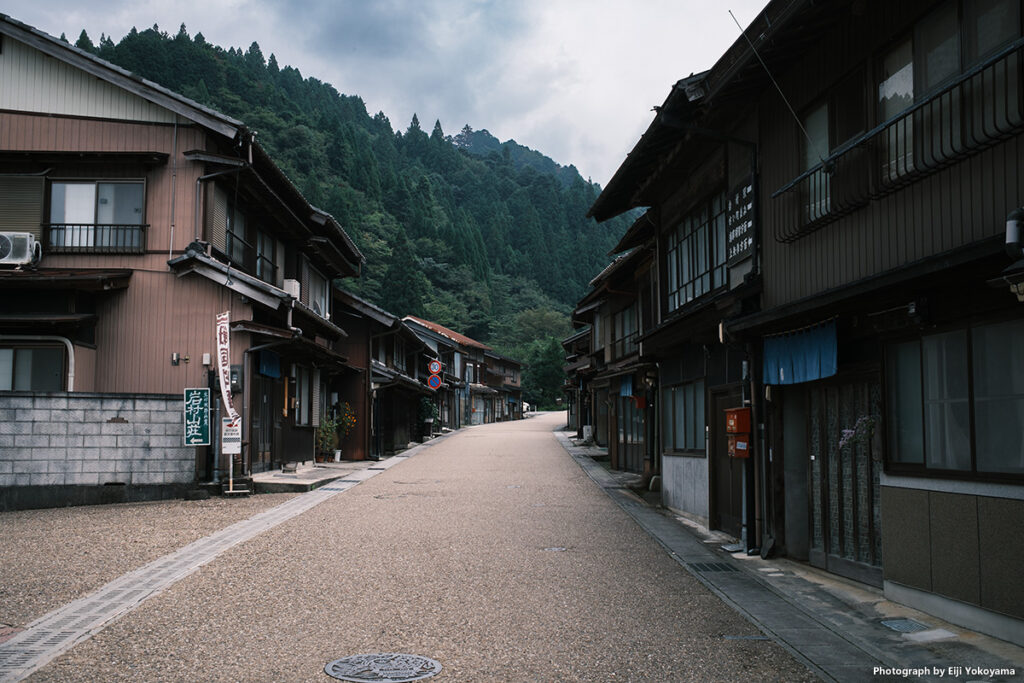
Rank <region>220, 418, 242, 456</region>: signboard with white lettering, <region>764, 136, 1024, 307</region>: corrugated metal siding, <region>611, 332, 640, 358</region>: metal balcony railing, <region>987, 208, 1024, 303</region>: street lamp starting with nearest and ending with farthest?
1. <region>987, 208, 1024, 303</region>: street lamp
2. <region>764, 136, 1024, 307</region>: corrugated metal siding
3. <region>220, 418, 242, 456</region>: signboard with white lettering
4. <region>611, 332, 640, 358</region>: metal balcony railing

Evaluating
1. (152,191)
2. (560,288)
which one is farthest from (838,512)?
(560,288)

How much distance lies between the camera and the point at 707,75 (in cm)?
1090

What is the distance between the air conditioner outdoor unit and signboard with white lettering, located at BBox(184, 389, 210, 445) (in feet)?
16.9

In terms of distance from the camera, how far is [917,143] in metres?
7.41

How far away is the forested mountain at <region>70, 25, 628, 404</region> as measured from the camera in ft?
258

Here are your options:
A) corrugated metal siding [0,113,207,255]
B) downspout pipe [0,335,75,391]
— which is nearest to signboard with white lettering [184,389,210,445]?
downspout pipe [0,335,75,391]

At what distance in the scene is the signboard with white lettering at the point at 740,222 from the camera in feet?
37.4

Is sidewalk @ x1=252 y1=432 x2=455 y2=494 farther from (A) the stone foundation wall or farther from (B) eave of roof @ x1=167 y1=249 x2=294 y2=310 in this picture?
(B) eave of roof @ x1=167 y1=249 x2=294 y2=310

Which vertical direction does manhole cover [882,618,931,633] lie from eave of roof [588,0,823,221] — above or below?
below

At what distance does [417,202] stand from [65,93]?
79.3 m

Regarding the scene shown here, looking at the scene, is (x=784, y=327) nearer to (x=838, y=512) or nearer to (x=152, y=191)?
(x=838, y=512)

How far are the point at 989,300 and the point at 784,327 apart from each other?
3.45 metres

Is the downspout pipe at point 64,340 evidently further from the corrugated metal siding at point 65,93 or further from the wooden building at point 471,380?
the wooden building at point 471,380

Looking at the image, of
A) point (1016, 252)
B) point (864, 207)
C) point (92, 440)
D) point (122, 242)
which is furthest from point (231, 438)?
point (1016, 252)
